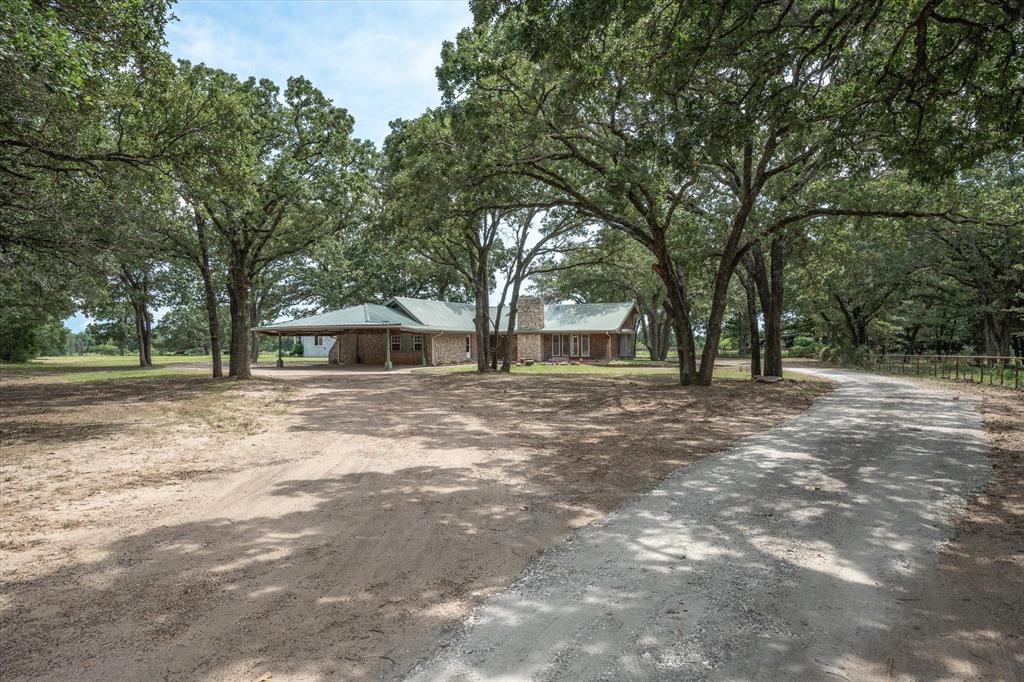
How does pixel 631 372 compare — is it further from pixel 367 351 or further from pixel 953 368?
pixel 367 351

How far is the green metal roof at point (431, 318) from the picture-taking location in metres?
31.3

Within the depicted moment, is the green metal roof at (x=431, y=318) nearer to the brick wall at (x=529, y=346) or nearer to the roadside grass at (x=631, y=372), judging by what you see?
the brick wall at (x=529, y=346)

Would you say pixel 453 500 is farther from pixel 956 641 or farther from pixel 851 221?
pixel 851 221

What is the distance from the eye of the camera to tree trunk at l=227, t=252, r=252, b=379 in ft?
68.7

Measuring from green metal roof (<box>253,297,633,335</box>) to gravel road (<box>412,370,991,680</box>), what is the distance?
26804 mm

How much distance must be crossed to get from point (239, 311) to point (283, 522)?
18.2 metres

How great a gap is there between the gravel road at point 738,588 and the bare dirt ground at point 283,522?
413mm

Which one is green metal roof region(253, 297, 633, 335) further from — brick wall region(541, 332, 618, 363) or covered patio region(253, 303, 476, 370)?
brick wall region(541, 332, 618, 363)

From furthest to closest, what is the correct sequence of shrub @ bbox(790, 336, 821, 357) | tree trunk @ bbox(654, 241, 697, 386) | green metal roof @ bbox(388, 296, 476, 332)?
shrub @ bbox(790, 336, 821, 357) → green metal roof @ bbox(388, 296, 476, 332) → tree trunk @ bbox(654, 241, 697, 386)

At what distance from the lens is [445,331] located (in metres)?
35.0

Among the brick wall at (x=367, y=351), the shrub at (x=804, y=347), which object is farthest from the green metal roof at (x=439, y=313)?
the shrub at (x=804, y=347)

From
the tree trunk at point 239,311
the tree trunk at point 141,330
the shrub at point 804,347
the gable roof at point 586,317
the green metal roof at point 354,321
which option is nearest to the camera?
the tree trunk at point 239,311

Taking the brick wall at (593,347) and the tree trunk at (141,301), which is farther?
the brick wall at (593,347)

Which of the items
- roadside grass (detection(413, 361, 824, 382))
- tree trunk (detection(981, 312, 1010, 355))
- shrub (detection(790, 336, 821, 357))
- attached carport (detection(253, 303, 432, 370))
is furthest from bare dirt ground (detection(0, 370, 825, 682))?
shrub (detection(790, 336, 821, 357))
